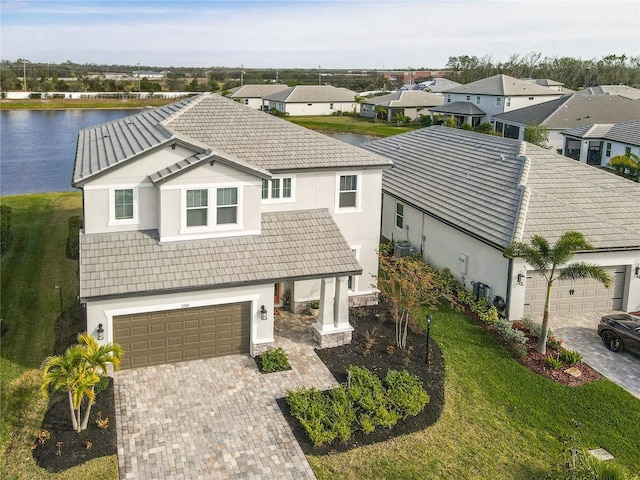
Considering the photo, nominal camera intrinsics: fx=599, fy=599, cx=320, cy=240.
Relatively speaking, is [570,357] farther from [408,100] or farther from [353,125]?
[408,100]

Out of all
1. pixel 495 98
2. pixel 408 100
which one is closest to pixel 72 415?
pixel 495 98

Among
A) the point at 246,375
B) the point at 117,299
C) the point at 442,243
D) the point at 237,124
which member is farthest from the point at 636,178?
the point at 117,299

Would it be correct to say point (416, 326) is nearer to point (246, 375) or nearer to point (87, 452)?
point (246, 375)

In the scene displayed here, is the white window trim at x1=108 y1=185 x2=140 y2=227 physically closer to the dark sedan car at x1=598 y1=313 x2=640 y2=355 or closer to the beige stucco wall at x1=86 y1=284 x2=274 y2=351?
the beige stucco wall at x1=86 y1=284 x2=274 y2=351

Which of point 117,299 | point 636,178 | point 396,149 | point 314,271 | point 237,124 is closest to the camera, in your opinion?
point 117,299

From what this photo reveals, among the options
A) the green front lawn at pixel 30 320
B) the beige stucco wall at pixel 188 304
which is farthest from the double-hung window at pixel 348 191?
the green front lawn at pixel 30 320

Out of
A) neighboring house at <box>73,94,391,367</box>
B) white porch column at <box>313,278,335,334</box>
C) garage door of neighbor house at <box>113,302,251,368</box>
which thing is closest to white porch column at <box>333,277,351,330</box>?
neighboring house at <box>73,94,391,367</box>
